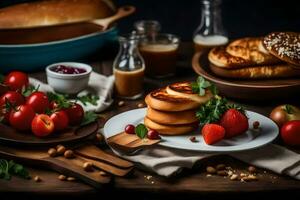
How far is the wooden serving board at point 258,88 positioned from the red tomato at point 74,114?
2.17ft

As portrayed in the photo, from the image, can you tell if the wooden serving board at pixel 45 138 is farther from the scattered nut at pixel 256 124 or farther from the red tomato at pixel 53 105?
the scattered nut at pixel 256 124

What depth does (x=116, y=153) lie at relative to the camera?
2312 millimetres

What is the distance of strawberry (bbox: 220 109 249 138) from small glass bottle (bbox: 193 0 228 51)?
3.50 feet

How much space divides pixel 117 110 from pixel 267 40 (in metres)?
0.71

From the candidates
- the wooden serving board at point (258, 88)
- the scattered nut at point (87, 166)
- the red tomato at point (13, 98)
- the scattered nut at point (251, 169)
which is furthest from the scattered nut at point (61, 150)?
the wooden serving board at point (258, 88)

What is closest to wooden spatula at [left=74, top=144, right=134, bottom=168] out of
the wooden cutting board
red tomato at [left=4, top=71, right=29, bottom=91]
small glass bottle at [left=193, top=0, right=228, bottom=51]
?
the wooden cutting board

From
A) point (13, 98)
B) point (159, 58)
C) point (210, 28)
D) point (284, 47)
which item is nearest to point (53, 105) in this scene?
point (13, 98)

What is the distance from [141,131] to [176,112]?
0.14 meters

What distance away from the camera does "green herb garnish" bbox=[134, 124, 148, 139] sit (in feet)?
7.64

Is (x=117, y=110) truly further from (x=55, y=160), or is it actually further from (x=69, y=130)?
(x=55, y=160)

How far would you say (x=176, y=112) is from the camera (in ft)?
7.76

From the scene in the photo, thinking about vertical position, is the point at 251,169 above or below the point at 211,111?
below

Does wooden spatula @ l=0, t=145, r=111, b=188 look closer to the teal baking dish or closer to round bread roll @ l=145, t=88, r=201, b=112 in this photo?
round bread roll @ l=145, t=88, r=201, b=112

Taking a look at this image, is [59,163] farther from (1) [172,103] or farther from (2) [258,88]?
(2) [258,88]
